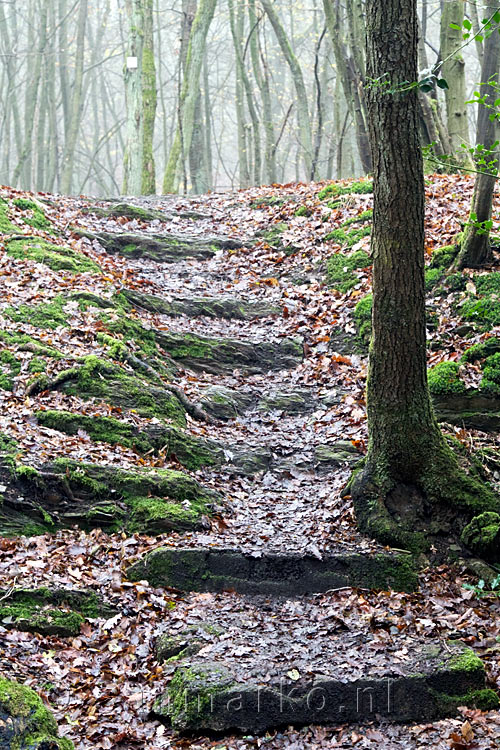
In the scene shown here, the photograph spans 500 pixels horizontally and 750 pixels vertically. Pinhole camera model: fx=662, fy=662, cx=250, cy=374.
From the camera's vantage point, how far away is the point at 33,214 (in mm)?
10422

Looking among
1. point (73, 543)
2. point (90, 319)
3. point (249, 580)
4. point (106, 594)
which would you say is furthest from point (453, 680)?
point (90, 319)

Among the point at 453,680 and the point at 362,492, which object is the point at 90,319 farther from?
the point at 453,680

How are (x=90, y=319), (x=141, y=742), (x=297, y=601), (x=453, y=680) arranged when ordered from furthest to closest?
(x=90, y=319) < (x=297, y=601) < (x=453, y=680) < (x=141, y=742)

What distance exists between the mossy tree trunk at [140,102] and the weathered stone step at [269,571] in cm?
1213

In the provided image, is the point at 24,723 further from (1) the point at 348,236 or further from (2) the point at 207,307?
(1) the point at 348,236

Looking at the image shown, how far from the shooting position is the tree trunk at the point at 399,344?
4.95m

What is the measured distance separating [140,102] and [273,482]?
464 inches

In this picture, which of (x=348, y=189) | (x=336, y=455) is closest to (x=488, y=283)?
(x=336, y=455)

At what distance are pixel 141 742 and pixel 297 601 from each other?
1646mm

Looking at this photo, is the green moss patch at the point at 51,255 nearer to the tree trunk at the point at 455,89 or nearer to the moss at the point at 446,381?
the moss at the point at 446,381

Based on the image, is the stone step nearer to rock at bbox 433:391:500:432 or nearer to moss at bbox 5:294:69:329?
rock at bbox 433:391:500:432

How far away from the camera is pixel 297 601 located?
4.80 m

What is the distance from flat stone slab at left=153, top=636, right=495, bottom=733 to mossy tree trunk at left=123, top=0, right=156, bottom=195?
43.4ft

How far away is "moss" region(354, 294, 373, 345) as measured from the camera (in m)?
8.09
